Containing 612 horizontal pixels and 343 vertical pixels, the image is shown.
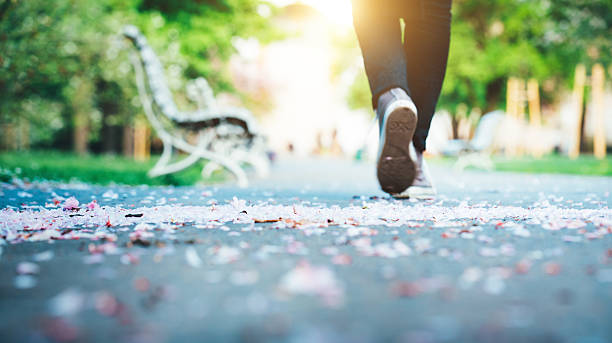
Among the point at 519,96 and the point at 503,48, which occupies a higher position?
the point at 503,48

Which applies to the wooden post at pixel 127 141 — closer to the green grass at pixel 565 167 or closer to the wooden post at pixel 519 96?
the green grass at pixel 565 167

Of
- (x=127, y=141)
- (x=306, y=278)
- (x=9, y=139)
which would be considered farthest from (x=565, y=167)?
(x=9, y=139)

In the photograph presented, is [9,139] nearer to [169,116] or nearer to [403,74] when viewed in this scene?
[169,116]

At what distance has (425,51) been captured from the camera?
9.63 feet

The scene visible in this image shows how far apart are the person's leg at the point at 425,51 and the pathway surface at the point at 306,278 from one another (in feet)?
3.32

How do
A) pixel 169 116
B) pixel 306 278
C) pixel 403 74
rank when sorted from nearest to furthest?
pixel 306 278 < pixel 403 74 < pixel 169 116

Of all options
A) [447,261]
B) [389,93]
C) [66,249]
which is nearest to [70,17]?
[389,93]

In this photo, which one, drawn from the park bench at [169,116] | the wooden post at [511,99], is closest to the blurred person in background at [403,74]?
the park bench at [169,116]

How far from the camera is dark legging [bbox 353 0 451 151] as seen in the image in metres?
2.67

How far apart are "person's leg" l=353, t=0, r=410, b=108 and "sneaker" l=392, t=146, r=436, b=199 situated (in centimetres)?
47

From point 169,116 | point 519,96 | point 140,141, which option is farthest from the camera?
point 519,96

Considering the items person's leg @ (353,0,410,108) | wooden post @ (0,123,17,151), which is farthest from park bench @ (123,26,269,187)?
wooden post @ (0,123,17,151)

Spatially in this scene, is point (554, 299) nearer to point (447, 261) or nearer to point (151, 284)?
point (447, 261)

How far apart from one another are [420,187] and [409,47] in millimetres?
824
